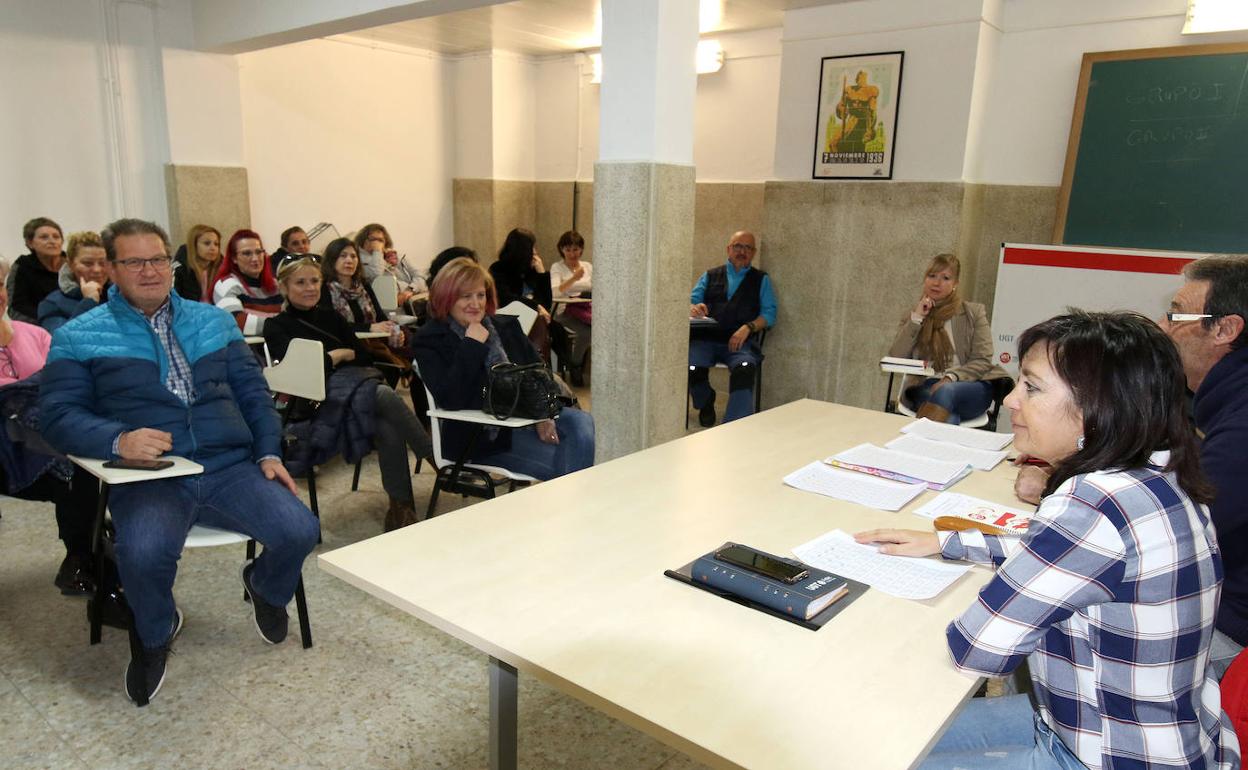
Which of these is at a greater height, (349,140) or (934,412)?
(349,140)

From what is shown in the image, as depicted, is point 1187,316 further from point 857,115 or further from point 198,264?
point 198,264

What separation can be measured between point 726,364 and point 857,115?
1786 millimetres

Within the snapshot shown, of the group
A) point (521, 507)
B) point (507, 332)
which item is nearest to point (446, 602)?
Result: point (521, 507)

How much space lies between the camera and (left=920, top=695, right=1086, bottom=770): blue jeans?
4.22 feet

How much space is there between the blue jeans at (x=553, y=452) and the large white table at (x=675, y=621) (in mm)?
1085

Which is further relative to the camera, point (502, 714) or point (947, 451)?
point (947, 451)

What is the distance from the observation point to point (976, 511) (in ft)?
6.35

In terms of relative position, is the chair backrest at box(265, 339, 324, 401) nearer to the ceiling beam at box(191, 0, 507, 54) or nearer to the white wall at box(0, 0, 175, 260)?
the ceiling beam at box(191, 0, 507, 54)

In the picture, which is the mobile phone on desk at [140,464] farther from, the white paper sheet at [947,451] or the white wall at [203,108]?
the white wall at [203,108]

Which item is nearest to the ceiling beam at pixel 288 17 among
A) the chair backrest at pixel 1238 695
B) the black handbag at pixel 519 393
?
the black handbag at pixel 519 393

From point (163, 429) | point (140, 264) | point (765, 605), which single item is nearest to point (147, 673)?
point (163, 429)

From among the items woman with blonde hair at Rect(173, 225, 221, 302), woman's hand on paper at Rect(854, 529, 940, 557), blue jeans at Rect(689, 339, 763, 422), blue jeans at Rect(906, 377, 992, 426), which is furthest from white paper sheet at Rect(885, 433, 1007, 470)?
woman with blonde hair at Rect(173, 225, 221, 302)

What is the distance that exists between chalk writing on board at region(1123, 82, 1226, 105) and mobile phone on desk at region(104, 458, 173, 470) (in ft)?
16.5

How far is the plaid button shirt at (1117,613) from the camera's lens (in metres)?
1.17
